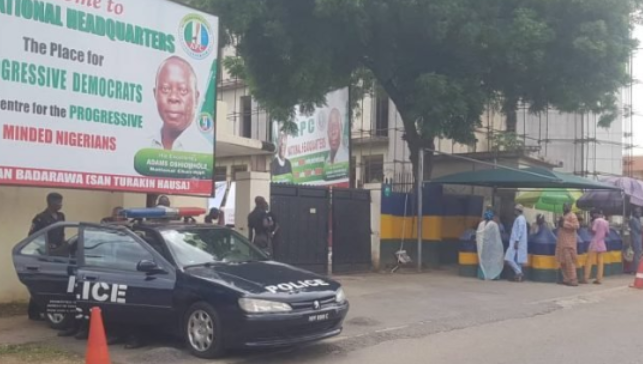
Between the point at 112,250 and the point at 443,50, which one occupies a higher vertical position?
the point at 443,50

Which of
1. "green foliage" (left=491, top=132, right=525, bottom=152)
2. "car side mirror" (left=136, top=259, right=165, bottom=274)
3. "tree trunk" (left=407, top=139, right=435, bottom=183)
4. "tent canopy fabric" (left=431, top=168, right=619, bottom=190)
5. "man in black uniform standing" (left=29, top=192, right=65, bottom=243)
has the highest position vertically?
"green foliage" (left=491, top=132, right=525, bottom=152)

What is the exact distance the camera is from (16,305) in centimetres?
1116

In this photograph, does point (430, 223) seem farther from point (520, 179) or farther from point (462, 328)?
point (462, 328)

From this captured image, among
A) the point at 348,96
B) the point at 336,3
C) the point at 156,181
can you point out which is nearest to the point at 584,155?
the point at 348,96

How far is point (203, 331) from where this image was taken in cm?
775

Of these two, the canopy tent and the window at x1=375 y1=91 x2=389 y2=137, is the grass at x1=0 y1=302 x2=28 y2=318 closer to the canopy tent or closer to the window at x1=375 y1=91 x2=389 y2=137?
the canopy tent

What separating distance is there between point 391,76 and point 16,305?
35.7 feet

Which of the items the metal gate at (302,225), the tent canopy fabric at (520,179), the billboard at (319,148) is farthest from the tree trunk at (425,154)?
the billboard at (319,148)

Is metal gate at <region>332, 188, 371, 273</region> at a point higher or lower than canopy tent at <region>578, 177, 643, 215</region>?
lower

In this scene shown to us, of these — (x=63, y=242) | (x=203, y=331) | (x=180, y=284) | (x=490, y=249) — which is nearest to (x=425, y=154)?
(x=490, y=249)

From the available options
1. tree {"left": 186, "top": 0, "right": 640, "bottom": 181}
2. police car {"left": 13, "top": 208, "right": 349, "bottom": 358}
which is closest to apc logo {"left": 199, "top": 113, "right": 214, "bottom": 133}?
police car {"left": 13, "top": 208, "right": 349, "bottom": 358}

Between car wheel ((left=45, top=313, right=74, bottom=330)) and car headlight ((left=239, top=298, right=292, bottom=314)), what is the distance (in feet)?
9.78

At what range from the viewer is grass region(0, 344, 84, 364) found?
769 centimetres

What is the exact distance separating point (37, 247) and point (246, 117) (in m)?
28.8
